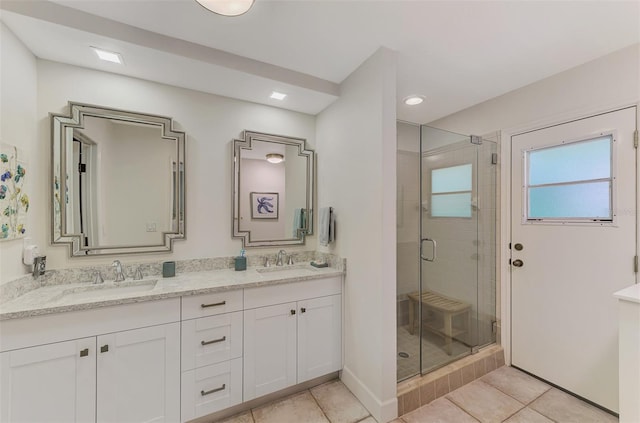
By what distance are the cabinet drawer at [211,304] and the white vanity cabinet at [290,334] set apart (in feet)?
0.24

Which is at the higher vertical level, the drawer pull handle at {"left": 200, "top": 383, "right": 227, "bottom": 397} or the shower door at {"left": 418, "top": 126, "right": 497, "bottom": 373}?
the shower door at {"left": 418, "top": 126, "right": 497, "bottom": 373}

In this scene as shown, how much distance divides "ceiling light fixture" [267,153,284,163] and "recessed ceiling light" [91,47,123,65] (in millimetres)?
1212

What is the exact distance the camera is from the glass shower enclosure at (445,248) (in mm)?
2172

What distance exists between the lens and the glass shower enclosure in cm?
217

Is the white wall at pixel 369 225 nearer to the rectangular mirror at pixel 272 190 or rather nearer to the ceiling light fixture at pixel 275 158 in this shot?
the rectangular mirror at pixel 272 190

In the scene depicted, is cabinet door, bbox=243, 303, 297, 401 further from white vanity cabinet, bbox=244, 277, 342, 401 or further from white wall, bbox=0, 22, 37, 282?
white wall, bbox=0, 22, 37, 282

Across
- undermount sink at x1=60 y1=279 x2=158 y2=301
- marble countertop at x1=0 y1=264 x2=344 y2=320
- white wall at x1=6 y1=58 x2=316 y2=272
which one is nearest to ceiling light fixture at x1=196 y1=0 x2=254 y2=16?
white wall at x1=6 y1=58 x2=316 y2=272

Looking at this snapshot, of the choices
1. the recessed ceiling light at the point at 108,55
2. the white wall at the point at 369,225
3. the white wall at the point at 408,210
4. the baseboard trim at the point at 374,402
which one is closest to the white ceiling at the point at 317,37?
the recessed ceiling light at the point at 108,55

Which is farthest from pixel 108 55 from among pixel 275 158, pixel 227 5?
pixel 275 158

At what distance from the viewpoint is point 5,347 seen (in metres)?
1.25

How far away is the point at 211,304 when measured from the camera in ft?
5.55

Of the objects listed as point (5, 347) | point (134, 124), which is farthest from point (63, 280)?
point (134, 124)

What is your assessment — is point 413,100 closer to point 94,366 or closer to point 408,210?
point 408,210

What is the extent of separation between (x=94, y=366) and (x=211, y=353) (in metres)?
0.60
